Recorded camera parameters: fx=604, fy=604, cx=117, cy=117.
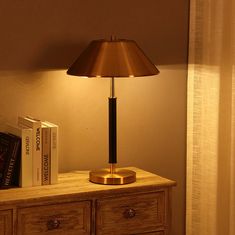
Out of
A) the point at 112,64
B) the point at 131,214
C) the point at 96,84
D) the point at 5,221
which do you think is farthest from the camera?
the point at 96,84

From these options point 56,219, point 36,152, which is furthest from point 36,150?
point 56,219

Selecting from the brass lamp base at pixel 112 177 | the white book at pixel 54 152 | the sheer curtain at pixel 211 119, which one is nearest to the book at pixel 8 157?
the white book at pixel 54 152

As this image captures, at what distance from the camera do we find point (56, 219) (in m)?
2.26

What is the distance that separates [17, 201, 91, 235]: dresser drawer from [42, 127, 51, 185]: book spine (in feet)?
0.57

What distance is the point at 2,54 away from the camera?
2.49 meters

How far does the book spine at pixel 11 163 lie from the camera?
2326 millimetres

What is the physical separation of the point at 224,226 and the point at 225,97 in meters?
0.58

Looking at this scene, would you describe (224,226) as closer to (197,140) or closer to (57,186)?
(197,140)

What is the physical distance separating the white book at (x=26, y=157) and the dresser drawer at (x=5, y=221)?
0.19 meters

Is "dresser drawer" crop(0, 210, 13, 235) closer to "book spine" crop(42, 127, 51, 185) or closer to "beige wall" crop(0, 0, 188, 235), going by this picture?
"book spine" crop(42, 127, 51, 185)

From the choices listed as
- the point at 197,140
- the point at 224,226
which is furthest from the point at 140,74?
the point at 224,226

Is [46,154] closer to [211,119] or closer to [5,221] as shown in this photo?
[5,221]

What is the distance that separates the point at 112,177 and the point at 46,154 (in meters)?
0.28

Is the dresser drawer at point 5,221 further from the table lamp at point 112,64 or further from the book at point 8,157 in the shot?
the table lamp at point 112,64
